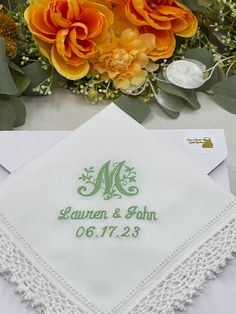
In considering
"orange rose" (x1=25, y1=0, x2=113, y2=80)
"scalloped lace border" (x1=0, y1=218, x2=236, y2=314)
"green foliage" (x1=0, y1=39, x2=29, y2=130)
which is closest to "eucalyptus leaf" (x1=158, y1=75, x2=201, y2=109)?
"orange rose" (x1=25, y1=0, x2=113, y2=80)

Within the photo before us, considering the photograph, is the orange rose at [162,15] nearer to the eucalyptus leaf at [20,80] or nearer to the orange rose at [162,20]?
the orange rose at [162,20]

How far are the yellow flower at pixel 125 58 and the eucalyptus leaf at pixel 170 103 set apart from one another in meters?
0.04

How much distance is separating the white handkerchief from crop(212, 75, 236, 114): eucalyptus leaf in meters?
0.26

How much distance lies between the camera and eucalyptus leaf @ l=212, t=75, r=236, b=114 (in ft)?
3.38

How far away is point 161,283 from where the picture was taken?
71cm

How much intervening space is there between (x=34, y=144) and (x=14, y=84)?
0.51ft

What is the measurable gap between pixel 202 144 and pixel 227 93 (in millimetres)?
209

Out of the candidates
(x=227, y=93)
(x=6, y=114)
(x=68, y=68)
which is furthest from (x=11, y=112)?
(x=227, y=93)

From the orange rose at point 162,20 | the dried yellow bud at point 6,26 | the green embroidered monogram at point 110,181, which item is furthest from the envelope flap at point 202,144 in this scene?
the dried yellow bud at point 6,26

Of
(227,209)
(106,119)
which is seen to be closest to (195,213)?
(227,209)

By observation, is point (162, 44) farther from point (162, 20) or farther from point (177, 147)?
point (177, 147)

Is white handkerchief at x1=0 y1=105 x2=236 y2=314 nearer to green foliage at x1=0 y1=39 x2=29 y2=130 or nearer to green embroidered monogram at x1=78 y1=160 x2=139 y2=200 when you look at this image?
green embroidered monogram at x1=78 y1=160 x2=139 y2=200

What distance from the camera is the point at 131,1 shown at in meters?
1.00

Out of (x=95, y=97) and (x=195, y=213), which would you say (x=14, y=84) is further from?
(x=195, y=213)
